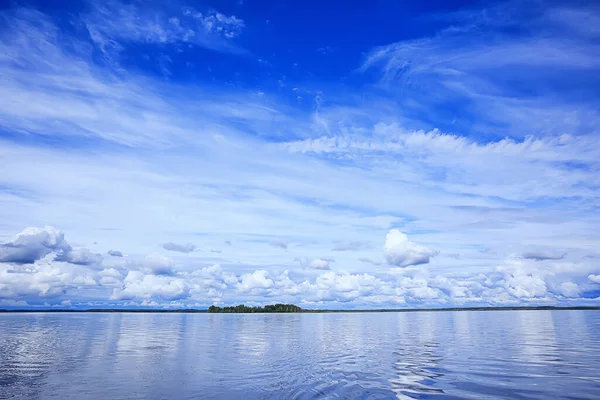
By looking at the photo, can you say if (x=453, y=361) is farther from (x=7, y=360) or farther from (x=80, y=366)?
(x=7, y=360)

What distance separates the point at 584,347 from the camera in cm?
5038

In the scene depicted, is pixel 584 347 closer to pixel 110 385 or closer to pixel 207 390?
pixel 207 390

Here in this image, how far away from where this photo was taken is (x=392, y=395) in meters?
25.8

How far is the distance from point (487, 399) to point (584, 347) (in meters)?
35.8

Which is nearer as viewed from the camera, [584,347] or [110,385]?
[110,385]

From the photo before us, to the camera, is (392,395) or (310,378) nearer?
(392,395)

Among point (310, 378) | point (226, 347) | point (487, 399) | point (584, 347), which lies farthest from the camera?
point (226, 347)

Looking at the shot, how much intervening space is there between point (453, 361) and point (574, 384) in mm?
13061

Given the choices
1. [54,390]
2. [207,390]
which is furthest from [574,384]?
[54,390]

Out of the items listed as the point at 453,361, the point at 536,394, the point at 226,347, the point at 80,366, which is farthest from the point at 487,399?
the point at 226,347

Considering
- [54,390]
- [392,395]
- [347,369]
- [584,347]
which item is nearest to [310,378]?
[347,369]

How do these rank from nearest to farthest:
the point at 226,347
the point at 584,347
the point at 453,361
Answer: the point at 453,361 → the point at 584,347 → the point at 226,347

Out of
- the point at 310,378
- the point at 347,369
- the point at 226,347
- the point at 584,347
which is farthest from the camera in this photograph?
the point at 226,347

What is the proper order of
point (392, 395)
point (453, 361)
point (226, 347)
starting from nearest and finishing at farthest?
point (392, 395)
point (453, 361)
point (226, 347)
